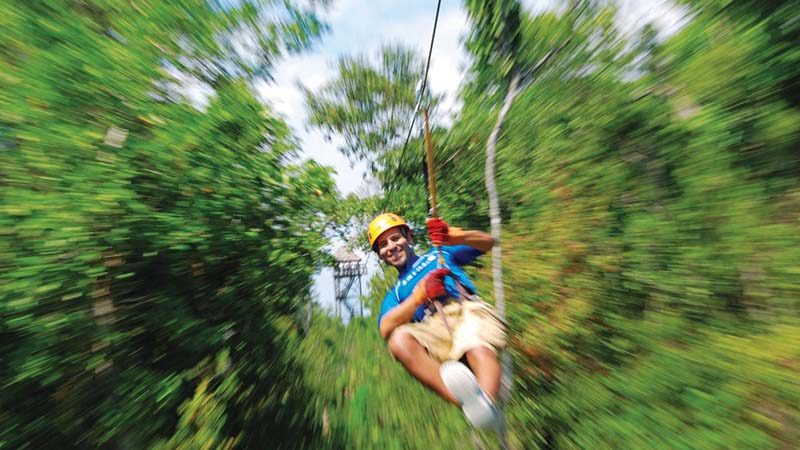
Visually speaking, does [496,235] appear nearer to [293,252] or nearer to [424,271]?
[424,271]

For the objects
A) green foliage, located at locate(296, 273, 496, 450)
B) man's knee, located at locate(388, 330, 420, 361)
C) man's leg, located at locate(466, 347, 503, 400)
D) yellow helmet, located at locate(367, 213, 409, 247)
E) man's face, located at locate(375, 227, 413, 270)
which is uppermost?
yellow helmet, located at locate(367, 213, 409, 247)

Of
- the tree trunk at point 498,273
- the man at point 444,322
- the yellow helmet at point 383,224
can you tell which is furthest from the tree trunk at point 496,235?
the yellow helmet at point 383,224

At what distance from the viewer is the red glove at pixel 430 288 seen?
3100 mm

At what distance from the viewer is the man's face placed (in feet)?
12.8

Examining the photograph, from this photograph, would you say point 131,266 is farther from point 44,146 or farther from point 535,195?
point 535,195

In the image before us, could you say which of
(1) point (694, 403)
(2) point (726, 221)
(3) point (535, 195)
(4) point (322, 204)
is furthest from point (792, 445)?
(4) point (322, 204)

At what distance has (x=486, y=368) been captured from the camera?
2695mm

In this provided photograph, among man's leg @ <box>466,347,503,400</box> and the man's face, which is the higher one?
the man's face

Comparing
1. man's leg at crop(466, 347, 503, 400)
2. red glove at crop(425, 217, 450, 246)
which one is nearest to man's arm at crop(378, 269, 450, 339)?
red glove at crop(425, 217, 450, 246)

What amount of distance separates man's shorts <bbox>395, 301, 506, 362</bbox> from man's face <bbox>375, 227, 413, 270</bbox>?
0.85 m

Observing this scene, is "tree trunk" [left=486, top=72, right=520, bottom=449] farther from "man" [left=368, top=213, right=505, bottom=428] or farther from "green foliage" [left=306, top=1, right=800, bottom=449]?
"green foliage" [left=306, top=1, right=800, bottom=449]

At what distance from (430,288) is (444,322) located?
354 millimetres

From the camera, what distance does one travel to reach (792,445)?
1.89m

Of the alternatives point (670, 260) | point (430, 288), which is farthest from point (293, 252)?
point (670, 260)
